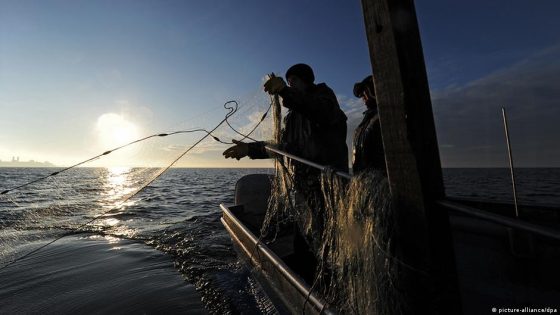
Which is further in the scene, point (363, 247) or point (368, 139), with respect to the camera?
point (368, 139)

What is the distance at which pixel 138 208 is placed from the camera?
1777 centimetres

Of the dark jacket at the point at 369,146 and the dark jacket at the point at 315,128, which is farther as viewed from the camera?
the dark jacket at the point at 369,146

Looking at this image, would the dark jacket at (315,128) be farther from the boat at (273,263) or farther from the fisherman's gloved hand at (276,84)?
the boat at (273,263)

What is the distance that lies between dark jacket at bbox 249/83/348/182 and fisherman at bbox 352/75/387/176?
0.78 feet

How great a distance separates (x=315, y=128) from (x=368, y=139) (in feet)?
2.34

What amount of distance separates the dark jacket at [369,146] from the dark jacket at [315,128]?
0.83ft

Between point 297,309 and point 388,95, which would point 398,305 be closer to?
point 388,95

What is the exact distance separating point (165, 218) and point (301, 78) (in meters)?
13.1

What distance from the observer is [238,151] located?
454cm

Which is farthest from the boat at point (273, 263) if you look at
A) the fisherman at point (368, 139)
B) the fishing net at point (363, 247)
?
the fisherman at point (368, 139)

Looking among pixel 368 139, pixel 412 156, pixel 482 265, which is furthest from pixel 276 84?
pixel 482 265

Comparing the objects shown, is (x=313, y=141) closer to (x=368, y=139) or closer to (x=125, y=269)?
(x=368, y=139)

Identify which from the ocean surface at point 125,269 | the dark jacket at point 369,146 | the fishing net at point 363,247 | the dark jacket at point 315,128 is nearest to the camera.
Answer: the fishing net at point 363,247

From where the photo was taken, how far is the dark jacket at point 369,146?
3.40 metres
